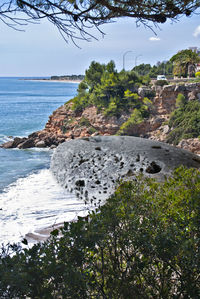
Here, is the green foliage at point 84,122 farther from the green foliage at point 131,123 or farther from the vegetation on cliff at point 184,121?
the vegetation on cliff at point 184,121

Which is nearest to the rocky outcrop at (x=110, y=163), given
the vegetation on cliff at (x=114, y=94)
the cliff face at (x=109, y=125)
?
the cliff face at (x=109, y=125)

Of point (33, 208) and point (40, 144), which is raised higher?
point (33, 208)

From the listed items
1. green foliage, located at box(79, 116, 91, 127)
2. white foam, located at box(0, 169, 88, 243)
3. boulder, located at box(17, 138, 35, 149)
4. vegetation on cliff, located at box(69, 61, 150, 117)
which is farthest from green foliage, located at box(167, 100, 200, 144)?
white foam, located at box(0, 169, 88, 243)

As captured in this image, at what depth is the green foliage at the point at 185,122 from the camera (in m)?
23.7

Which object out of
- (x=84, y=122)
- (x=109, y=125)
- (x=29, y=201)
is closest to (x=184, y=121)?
(x=109, y=125)

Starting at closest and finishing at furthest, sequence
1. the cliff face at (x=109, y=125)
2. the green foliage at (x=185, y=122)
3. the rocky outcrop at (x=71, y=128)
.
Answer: the green foliage at (x=185, y=122), the rocky outcrop at (x=71, y=128), the cliff face at (x=109, y=125)

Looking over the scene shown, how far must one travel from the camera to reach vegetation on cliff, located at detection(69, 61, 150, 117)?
30.8 meters

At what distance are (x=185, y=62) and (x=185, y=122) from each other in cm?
1553

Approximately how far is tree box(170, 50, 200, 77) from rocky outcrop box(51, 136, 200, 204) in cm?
2781

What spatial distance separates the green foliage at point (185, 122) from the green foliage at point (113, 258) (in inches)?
805

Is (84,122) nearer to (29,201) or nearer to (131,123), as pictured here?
(131,123)

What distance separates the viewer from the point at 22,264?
2.65 metres

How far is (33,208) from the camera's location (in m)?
9.98

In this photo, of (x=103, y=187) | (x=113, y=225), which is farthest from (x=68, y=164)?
(x=113, y=225)
